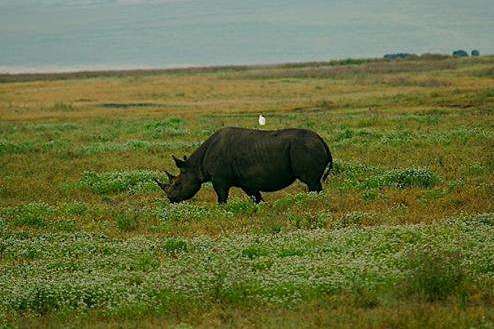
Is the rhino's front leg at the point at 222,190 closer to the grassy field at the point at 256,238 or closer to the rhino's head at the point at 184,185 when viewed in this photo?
the grassy field at the point at 256,238

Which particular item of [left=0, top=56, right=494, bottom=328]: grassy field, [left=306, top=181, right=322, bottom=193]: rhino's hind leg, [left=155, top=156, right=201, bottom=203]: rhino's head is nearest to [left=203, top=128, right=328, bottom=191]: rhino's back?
[left=306, top=181, right=322, bottom=193]: rhino's hind leg

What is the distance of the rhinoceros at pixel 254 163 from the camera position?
19062 mm

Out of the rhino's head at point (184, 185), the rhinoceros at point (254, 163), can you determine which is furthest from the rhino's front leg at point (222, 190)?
the rhino's head at point (184, 185)

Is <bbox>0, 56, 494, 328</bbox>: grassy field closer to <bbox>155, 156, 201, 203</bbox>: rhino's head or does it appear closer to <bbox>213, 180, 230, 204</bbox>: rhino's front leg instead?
<bbox>213, 180, 230, 204</bbox>: rhino's front leg

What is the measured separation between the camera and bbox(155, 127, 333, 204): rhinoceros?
19.1 m

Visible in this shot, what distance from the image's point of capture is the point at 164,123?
41.2m

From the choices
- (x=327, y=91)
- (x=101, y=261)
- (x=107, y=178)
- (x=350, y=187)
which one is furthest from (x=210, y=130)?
(x=327, y=91)

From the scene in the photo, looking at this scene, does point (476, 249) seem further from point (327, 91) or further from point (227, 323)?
point (327, 91)

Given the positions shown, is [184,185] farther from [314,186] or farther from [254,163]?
[314,186]

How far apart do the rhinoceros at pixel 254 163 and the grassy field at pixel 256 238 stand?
49cm

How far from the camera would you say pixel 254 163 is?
19625 millimetres

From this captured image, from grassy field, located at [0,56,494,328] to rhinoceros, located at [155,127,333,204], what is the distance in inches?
19.4

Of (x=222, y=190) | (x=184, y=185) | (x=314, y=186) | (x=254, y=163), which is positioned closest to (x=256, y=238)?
(x=314, y=186)

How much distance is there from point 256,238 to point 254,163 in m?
4.64
